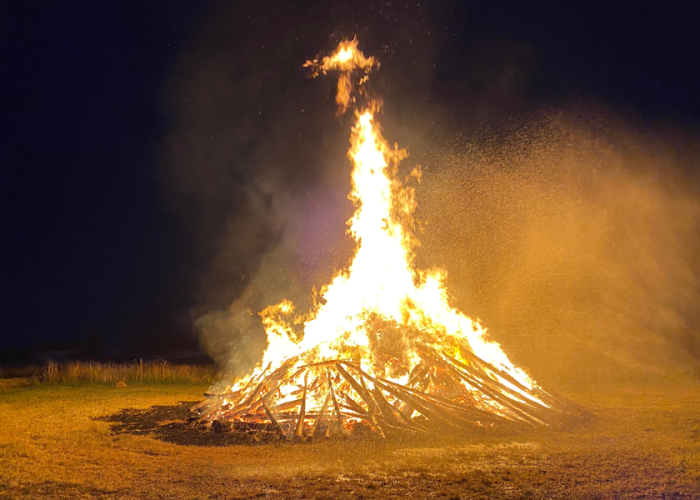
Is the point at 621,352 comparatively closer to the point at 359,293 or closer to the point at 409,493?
the point at 359,293

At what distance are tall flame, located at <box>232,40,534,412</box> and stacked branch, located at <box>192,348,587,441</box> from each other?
3.09 feet

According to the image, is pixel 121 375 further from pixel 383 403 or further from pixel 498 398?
pixel 498 398

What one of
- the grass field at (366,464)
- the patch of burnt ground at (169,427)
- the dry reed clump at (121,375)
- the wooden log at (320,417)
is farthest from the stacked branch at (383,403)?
the dry reed clump at (121,375)

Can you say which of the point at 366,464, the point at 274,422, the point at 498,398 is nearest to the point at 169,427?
the point at 274,422

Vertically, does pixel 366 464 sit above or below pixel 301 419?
below

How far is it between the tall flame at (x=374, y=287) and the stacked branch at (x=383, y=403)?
0.94 m

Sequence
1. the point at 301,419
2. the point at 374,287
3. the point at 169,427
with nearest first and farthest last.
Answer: the point at 301,419
the point at 169,427
the point at 374,287

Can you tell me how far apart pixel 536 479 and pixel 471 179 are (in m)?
13.5

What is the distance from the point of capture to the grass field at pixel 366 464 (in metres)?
5.38

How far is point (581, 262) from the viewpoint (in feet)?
61.2

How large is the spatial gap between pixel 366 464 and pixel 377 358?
399 centimetres

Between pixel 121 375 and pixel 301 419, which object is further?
pixel 121 375

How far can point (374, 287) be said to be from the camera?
38.5 feet

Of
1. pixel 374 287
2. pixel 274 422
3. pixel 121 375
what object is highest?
pixel 374 287
